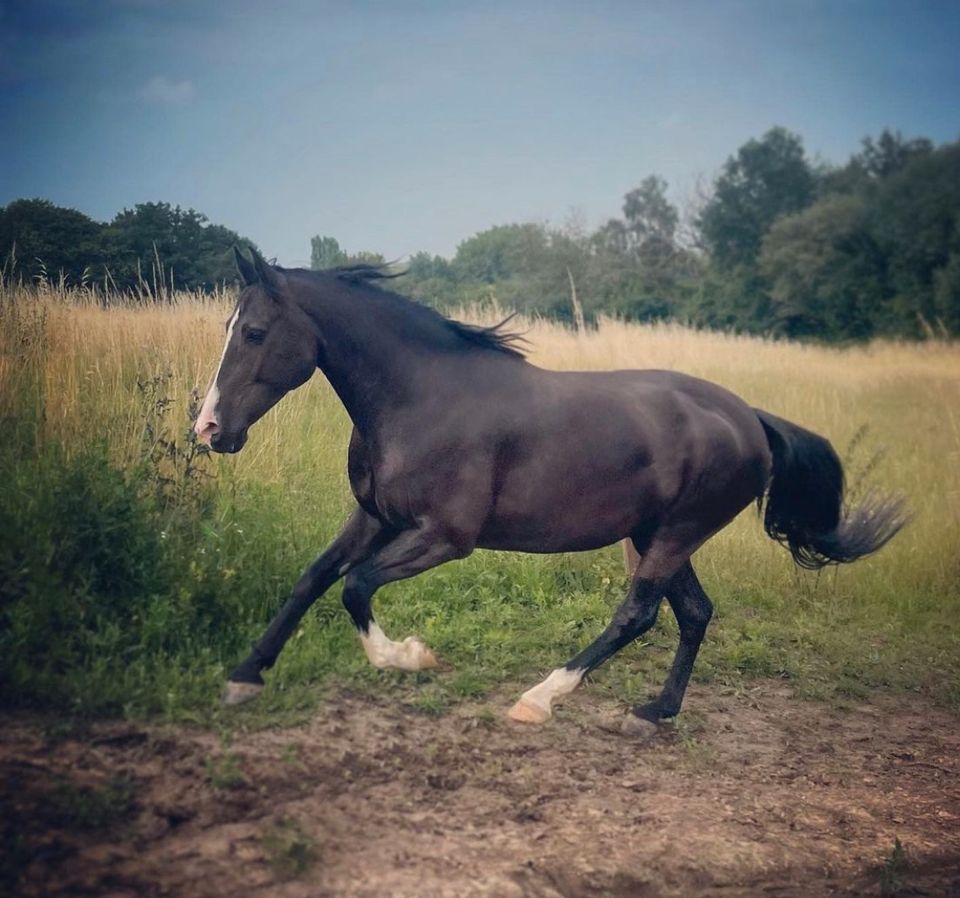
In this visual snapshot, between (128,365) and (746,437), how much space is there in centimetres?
438

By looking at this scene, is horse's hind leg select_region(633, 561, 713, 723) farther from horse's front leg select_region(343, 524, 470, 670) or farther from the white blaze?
the white blaze

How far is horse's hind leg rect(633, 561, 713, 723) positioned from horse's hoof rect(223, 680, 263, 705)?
80.0 inches

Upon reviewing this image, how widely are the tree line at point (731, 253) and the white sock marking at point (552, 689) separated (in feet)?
7.36

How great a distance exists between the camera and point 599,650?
4445 millimetres

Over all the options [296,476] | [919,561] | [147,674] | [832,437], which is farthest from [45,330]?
[832,437]

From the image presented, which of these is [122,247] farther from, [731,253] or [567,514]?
[731,253]

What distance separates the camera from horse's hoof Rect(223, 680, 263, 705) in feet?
12.3

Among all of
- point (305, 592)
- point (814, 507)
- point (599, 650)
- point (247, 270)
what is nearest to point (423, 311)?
point (247, 270)

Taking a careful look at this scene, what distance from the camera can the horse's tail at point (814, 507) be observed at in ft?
16.1

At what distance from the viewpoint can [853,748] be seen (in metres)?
4.64

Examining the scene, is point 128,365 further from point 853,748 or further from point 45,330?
point 853,748

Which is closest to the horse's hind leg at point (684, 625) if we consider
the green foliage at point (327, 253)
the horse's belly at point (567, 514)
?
the horse's belly at point (567, 514)

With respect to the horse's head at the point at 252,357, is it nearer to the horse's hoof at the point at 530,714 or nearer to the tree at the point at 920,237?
the horse's hoof at the point at 530,714

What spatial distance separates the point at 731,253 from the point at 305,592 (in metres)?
9.72
